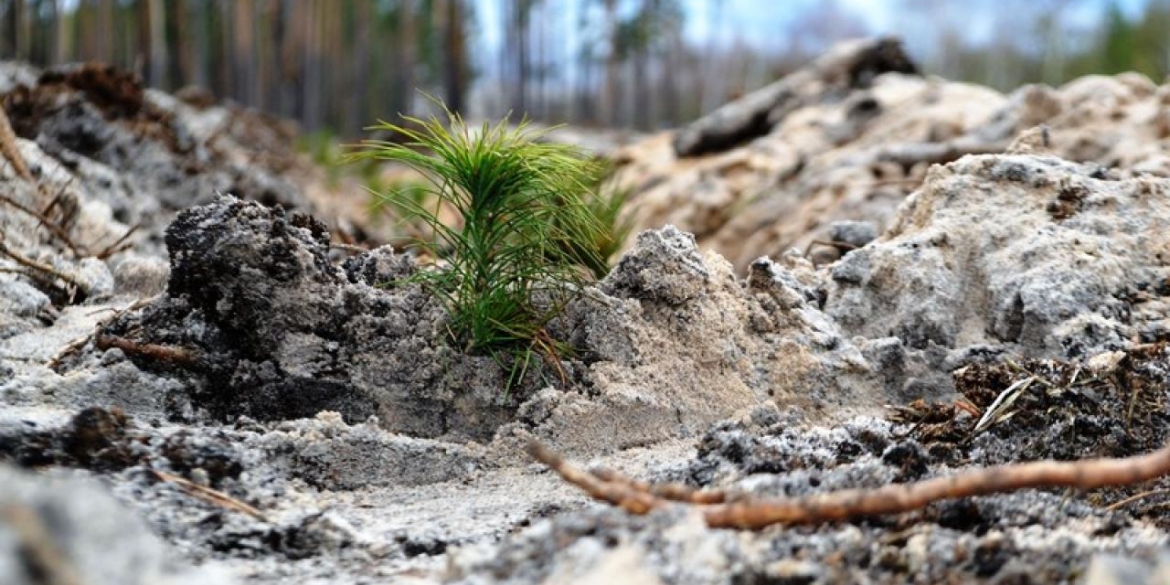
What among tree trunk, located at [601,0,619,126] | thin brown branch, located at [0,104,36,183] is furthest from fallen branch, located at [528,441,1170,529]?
tree trunk, located at [601,0,619,126]

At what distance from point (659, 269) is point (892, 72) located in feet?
35.6

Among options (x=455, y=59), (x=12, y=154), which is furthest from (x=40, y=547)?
(x=455, y=59)

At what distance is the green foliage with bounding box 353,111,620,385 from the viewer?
256 cm

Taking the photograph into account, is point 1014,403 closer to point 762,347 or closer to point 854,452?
point 854,452

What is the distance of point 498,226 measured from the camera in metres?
2.61

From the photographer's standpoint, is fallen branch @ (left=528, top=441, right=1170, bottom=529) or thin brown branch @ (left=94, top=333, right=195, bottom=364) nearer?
fallen branch @ (left=528, top=441, right=1170, bottom=529)

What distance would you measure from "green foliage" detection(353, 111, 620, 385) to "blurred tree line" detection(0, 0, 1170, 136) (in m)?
0.78

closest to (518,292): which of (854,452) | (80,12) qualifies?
(854,452)

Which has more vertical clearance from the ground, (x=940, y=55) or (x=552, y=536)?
(x=940, y=55)

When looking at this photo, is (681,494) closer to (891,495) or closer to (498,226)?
(891,495)

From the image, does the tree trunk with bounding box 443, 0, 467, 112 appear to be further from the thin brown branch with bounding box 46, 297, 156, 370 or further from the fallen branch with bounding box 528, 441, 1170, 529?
the fallen branch with bounding box 528, 441, 1170, 529

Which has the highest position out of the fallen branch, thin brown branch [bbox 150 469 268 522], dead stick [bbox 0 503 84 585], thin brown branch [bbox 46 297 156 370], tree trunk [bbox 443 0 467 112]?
tree trunk [bbox 443 0 467 112]

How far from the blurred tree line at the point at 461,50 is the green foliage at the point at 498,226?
30.9 inches

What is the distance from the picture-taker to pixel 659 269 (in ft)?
9.19
